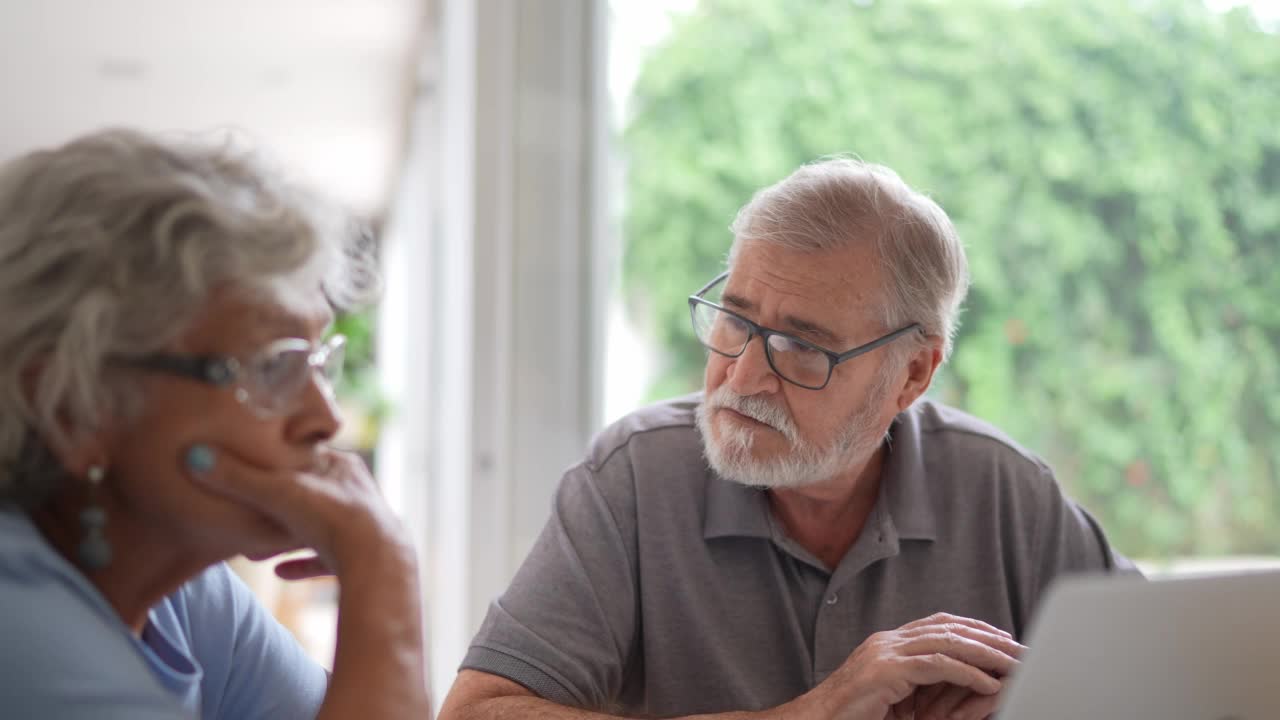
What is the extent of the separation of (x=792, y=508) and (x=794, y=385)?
0.59 ft

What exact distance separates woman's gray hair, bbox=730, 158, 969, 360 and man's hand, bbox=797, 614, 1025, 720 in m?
0.48

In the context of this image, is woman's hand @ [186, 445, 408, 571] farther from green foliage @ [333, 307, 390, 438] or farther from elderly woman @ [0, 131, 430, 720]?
green foliage @ [333, 307, 390, 438]

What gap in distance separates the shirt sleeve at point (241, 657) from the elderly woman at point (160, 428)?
0.21 ft

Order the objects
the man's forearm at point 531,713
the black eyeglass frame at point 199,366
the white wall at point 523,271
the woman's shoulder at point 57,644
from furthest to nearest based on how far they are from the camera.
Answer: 1. the white wall at point 523,271
2. the man's forearm at point 531,713
3. the black eyeglass frame at point 199,366
4. the woman's shoulder at point 57,644

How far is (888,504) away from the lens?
1567mm

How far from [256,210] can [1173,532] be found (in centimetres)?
240

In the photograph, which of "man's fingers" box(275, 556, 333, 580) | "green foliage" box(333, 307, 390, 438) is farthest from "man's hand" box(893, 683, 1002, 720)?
"green foliage" box(333, 307, 390, 438)

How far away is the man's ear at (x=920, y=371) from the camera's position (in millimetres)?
1629

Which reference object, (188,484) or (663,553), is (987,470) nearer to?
(663,553)

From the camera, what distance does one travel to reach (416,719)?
1.01m

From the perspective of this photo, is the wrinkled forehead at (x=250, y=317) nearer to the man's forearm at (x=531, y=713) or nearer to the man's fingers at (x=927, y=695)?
the man's forearm at (x=531, y=713)

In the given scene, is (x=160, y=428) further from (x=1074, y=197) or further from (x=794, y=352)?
(x=1074, y=197)

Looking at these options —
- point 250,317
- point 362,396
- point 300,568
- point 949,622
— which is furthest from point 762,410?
point 362,396

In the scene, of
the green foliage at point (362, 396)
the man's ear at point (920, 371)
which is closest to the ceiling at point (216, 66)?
the green foliage at point (362, 396)
